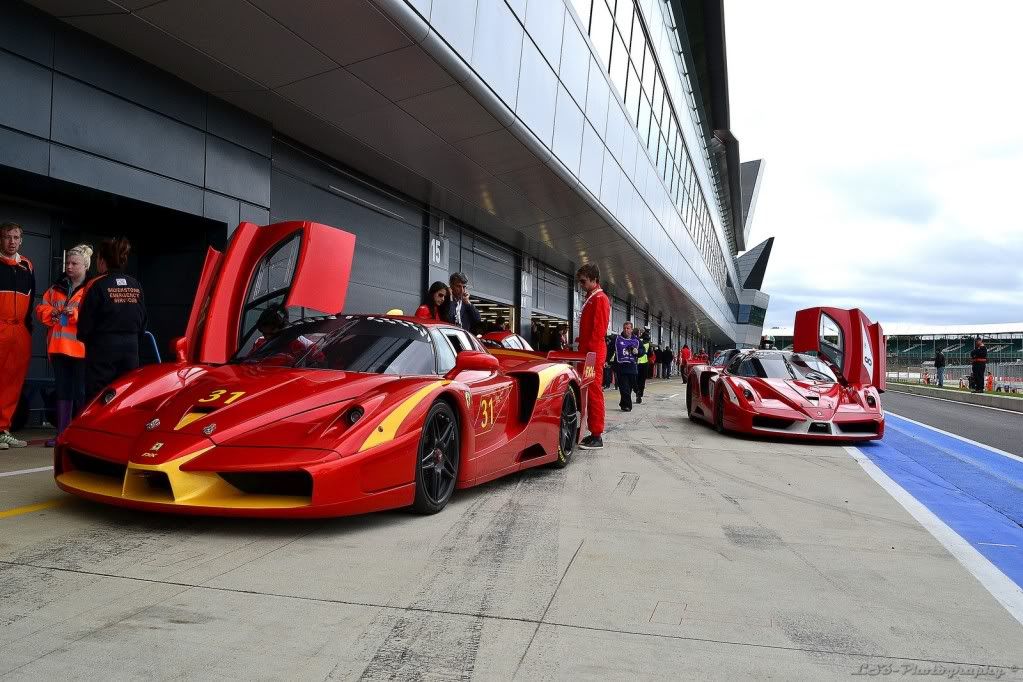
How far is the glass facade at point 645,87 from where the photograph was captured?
53.4 ft

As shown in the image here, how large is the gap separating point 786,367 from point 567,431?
15.0ft

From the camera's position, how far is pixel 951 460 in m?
7.75

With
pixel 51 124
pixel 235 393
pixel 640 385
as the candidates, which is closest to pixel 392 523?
pixel 235 393

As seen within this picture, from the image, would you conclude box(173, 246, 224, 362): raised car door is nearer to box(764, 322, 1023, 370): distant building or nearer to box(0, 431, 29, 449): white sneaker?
box(0, 431, 29, 449): white sneaker

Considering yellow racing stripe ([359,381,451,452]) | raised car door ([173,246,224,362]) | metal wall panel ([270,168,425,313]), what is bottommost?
yellow racing stripe ([359,381,451,452])

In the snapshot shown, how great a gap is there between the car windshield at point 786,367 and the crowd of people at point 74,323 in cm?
705

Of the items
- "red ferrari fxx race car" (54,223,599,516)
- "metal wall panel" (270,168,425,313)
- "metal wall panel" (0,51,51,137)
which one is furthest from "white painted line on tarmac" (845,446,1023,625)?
"metal wall panel" (270,168,425,313)

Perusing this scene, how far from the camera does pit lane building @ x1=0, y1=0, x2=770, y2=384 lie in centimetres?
704

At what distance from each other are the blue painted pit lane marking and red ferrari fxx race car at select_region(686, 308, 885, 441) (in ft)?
A: 1.44

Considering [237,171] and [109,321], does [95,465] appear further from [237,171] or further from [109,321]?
[237,171]

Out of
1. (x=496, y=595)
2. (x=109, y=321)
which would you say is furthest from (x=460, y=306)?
(x=496, y=595)

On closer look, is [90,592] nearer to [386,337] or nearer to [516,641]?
[516,641]

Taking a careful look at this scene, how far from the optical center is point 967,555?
3.72 m

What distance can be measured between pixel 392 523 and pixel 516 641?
1.65m
